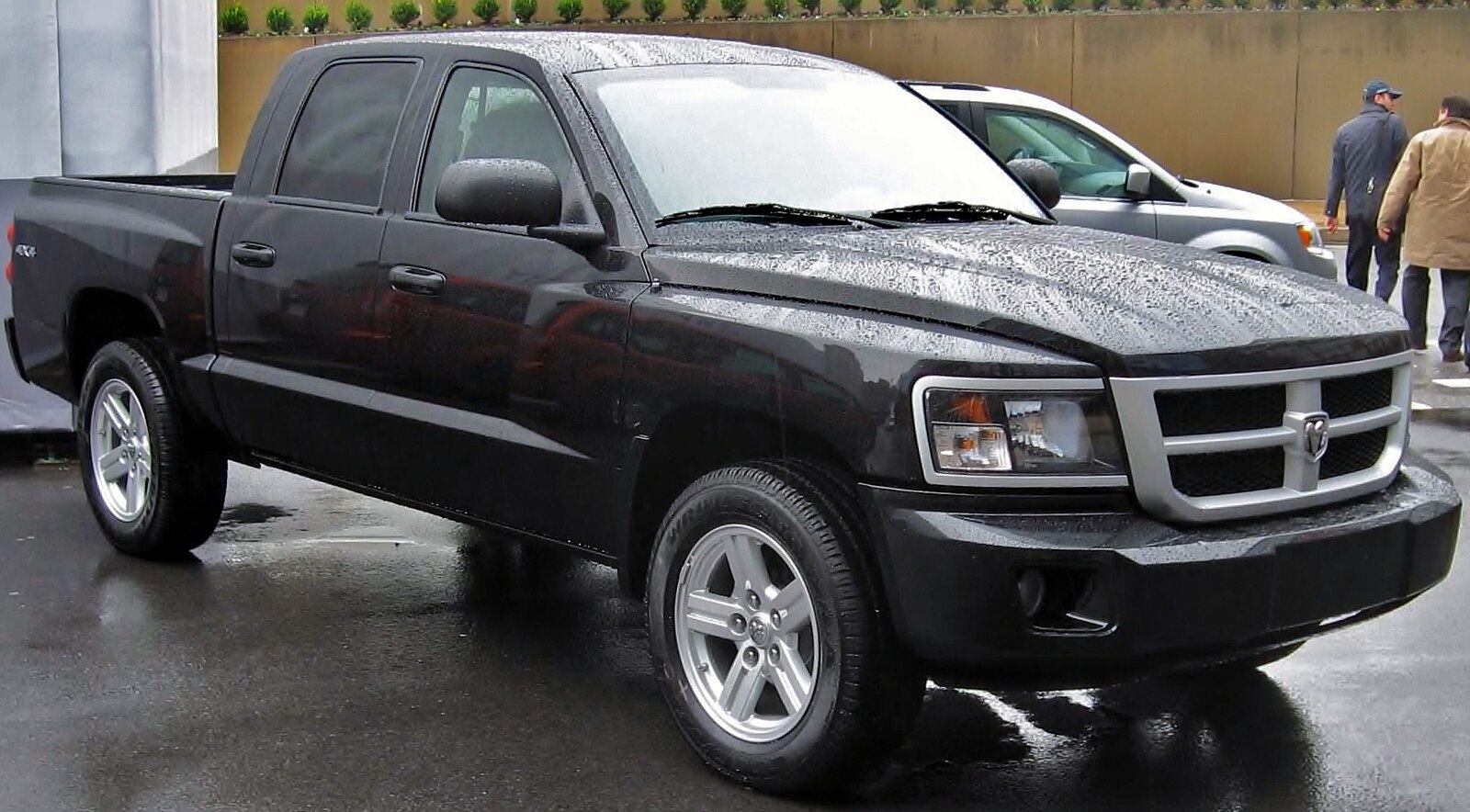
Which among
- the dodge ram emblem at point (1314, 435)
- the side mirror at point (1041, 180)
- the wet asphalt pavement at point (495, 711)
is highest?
the side mirror at point (1041, 180)

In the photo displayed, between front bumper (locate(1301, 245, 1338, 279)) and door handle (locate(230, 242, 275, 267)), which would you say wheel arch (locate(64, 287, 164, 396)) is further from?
front bumper (locate(1301, 245, 1338, 279))

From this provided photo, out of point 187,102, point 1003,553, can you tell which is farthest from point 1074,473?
point 187,102

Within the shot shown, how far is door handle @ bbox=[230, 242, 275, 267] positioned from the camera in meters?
6.13

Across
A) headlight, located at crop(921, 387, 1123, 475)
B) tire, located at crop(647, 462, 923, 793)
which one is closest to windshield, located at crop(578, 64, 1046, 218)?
tire, located at crop(647, 462, 923, 793)

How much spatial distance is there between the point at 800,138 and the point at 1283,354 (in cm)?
168

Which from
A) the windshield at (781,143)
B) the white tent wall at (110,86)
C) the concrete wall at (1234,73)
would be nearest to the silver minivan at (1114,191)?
the white tent wall at (110,86)

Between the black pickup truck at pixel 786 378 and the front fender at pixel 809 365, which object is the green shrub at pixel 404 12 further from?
the front fender at pixel 809 365

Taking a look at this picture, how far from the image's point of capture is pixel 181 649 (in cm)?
585

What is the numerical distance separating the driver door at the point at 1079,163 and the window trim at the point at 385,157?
22.0 feet

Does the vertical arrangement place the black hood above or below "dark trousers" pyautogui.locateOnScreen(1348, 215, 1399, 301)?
above

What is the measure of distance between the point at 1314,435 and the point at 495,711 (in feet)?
7.56

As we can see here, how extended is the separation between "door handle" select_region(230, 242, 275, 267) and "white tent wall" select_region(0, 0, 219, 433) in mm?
3343

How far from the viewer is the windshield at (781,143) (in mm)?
5227

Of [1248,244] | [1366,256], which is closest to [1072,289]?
[1248,244]
